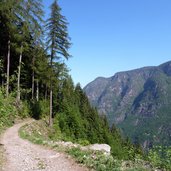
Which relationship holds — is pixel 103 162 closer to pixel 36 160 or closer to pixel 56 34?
pixel 36 160

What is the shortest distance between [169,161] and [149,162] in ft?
3.70

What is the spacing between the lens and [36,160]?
1577 cm

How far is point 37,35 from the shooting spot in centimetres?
3966

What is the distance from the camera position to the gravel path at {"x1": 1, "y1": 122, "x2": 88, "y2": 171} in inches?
556

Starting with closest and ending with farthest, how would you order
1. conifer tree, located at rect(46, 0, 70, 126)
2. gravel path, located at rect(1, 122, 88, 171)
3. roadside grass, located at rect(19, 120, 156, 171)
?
roadside grass, located at rect(19, 120, 156, 171) < gravel path, located at rect(1, 122, 88, 171) < conifer tree, located at rect(46, 0, 70, 126)

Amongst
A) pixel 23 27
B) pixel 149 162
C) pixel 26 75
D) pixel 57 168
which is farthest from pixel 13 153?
pixel 26 75

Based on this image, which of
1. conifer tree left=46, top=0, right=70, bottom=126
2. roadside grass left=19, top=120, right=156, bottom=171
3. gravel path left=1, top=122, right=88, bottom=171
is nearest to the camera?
roadside grass left=19, top=120, right=156, bottom=171

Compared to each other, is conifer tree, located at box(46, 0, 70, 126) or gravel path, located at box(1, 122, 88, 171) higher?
conifer tree, located at box(46, 0, 70, 126)

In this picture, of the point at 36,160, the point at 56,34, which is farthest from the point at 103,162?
the point at 56,34

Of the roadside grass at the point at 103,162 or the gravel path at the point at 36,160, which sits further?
the gravel path at the point at 36,160

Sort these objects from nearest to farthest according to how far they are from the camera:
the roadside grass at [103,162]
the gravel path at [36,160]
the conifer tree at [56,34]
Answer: the roadside grass at [103,162] → the gravel path at [36,160] → the conifer tree at [56,34]

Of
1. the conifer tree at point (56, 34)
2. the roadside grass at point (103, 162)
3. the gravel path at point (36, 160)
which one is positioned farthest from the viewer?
the conifer tree at point (56, 34)

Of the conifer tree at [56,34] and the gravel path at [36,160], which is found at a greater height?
the conifer tree at [56,34]

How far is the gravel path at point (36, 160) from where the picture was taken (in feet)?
46.3
